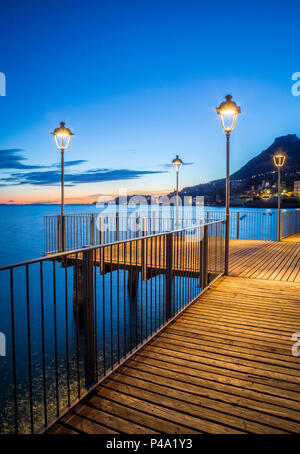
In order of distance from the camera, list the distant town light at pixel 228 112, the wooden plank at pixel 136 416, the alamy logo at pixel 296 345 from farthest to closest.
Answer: the distant town light at pixel 228 112 → the alamy logo at pixel 296 345 → the wooden plank at pixel 136 416

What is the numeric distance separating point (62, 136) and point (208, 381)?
10.4 metres

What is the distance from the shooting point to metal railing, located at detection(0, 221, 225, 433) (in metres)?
2.30

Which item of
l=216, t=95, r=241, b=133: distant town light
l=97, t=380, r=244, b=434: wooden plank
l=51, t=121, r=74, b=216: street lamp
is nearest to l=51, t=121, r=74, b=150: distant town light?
l=51, t=121, r=74, b=216: street lamp

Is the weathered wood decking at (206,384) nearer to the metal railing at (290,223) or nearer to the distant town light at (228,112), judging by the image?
the distant town light at (228,112)

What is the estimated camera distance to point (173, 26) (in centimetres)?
1847

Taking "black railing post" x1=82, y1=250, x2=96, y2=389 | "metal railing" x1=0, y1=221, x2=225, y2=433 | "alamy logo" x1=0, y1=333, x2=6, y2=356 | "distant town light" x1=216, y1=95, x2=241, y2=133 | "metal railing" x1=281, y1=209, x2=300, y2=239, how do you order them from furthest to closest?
"metal railing" x1=281, y1=209, x2=300, y2=239 → "alamy logo" x1=0, y1=333, x2=6, y2=356 → "distant town light" x1=216, y1=95, x2=241, y2=133 → "black railing post" x1=82, y1=250, x2=96, y2=389 → "metal railing" x1=0, y1=221, x2=225, y2=433

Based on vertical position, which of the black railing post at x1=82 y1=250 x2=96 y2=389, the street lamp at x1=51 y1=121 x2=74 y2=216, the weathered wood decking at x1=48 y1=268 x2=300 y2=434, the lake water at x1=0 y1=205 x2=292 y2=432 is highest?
the street lamp at x1=51 y1=121 x2=74 y2=216

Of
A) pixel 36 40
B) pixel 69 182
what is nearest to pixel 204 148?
pixel 69 182

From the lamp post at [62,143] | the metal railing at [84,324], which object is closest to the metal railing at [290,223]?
the metal railing at [84,324]

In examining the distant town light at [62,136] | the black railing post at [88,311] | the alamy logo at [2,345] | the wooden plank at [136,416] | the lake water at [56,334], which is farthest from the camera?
the distant town light at [62,136]

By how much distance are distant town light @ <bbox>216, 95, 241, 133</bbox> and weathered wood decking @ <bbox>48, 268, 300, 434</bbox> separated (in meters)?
4.14

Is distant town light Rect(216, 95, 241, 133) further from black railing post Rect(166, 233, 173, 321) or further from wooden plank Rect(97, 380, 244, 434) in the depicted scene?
wooden plank Rect(97, 380, 244, 434)

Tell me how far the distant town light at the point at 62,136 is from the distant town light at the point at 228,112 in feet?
22.1

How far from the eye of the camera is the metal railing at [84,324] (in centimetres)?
230
